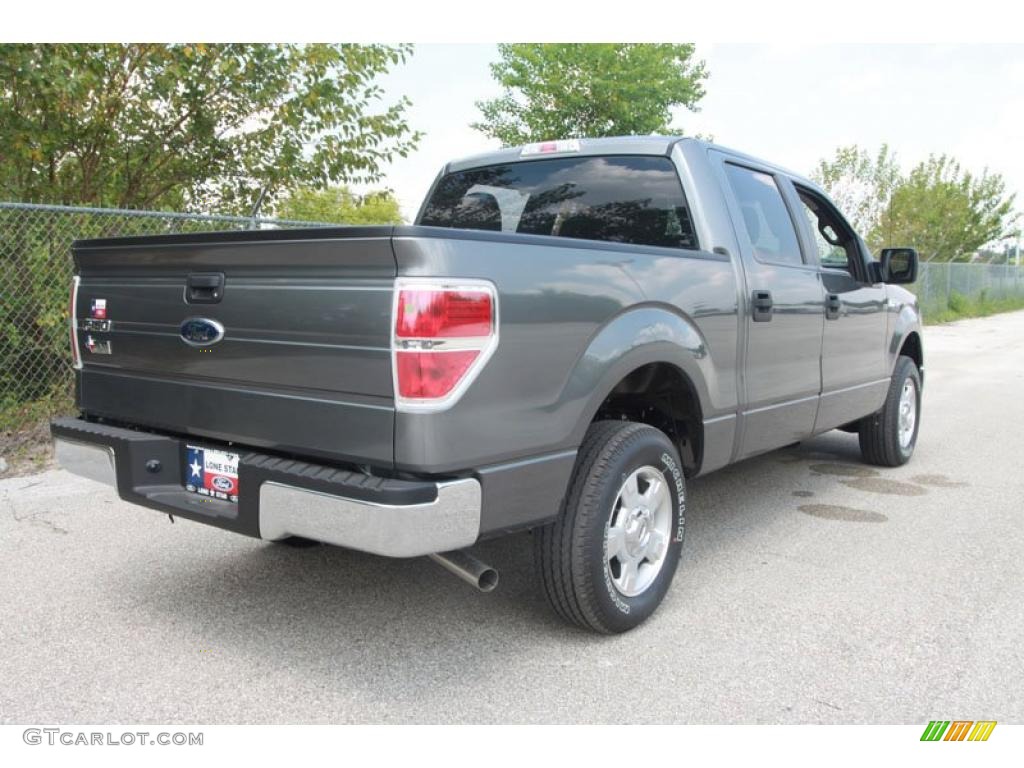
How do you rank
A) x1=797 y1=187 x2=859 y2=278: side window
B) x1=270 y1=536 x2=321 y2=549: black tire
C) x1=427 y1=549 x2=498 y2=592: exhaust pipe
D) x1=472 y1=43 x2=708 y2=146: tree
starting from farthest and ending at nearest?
x1=472 y1=43 x2=708 y2=146: tree
x1=797 y1=187 x2=859 y2=278: side window
x1=270 y1=536 x2=321 y2=549: black tire
x1=427 y1=549 x2=498 y2=592: exhaust pipe

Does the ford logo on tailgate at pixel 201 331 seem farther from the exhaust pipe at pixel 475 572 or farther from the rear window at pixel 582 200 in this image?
the rear window at pixel 582 200

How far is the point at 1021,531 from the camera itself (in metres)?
4.54

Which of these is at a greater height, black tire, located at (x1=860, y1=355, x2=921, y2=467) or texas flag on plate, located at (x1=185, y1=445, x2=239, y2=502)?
texas flag on plate, located at (x1=185, y1=445, x2=239, y2=502)

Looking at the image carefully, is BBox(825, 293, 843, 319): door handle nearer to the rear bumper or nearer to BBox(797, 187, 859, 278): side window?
BBox(797, 187, 859, 278): side window

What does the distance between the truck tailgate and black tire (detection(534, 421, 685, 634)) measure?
2.61 ft

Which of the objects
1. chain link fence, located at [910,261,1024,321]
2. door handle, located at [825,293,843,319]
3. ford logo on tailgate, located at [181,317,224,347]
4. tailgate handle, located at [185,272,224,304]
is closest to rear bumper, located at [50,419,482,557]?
ford logo on tailgate, located at [181,317,224,347]

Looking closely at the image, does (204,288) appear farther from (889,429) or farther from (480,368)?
(889,429)

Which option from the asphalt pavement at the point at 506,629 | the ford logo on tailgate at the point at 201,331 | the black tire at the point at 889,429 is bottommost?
the asphalt pavement at the point at 506,629

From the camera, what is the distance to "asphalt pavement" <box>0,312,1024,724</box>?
8.92 feet

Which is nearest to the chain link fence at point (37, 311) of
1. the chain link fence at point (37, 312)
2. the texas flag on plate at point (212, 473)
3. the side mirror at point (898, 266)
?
the chain link fence at point (37, 312)

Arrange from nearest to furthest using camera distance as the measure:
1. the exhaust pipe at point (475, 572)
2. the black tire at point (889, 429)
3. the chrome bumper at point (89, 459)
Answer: the exhaust pipe at point (475, 572) < the chrome bumper at point (89, 459) < the black tire at point (889, 429)

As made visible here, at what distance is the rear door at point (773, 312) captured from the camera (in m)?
4.00

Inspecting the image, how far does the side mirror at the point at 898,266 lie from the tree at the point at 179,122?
209 inches

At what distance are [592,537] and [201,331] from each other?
5.10 ft
